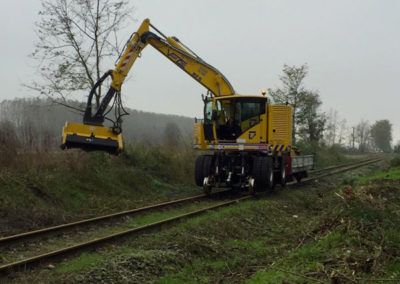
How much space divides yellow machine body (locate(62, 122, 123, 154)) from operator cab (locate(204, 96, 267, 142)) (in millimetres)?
4031

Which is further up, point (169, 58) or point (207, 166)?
point (169, 58)

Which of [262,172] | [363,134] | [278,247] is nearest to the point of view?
[278,247]

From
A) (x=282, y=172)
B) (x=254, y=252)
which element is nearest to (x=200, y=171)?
(x=282, y=172)

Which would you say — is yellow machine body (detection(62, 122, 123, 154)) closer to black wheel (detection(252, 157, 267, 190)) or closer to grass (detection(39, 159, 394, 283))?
grass (detection(39, 159, 394, 283))

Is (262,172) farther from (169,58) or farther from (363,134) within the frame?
(363,134)

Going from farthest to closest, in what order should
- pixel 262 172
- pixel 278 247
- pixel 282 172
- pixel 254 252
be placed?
pixel 282 172
pixel 262 172
pixel 278 247
pixel 254 252

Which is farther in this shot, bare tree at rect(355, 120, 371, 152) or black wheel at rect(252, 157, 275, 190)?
bare tree at rect(355, 120, 371, 152)

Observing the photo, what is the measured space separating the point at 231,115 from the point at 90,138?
5471 millimetres

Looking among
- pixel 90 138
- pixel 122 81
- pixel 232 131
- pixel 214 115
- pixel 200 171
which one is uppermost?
pixel 122 81

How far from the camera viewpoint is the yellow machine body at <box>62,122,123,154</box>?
28.8 ft

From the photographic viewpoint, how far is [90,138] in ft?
29.5

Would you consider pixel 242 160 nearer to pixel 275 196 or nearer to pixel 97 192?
pixel 275 196

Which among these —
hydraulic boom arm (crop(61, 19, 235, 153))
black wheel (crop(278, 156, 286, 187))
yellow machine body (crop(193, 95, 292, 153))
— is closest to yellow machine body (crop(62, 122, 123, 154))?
hydraulic boom arm (crop(61, 19, 235, 153))

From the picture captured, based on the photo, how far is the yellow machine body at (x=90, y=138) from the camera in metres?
8.79
